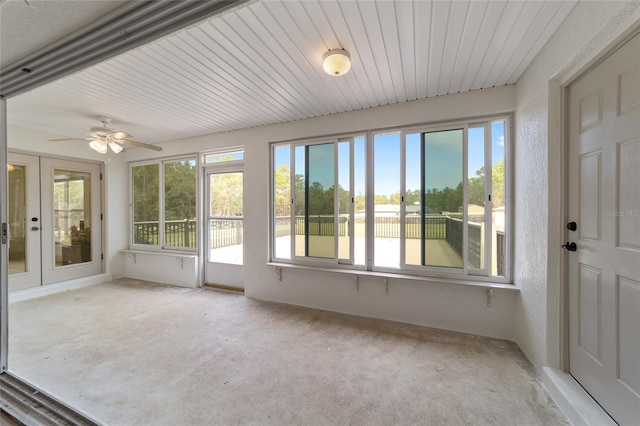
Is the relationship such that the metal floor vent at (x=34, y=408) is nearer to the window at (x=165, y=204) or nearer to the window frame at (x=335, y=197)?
the window frame at (x=335, y=197)

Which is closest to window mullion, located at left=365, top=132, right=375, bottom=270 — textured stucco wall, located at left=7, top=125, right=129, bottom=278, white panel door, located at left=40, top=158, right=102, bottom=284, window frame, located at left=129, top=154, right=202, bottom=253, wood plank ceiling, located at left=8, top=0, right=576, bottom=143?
wood plank ceiling, located at left=8, top=0, right=576, bottom=143

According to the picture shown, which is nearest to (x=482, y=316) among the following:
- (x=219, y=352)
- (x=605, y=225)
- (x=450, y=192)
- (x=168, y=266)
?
(x=450, y=192)

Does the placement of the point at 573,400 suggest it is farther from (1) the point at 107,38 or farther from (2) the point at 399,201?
(1) the point at 107,38

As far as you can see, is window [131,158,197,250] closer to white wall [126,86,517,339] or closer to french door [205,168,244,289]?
french door [205,168,244,289]

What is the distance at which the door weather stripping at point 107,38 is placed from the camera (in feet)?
3.73

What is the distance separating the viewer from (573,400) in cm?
156

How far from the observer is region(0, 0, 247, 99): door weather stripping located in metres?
1.14

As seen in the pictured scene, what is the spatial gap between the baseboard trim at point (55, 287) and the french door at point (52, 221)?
11cm

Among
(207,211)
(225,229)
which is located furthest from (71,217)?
(225,229)

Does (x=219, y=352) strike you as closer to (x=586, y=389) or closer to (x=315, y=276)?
(x=315, y=276)

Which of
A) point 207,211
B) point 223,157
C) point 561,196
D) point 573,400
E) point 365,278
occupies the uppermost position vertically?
point 223,157

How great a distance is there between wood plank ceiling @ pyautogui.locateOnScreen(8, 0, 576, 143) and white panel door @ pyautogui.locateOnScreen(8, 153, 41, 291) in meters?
0.84

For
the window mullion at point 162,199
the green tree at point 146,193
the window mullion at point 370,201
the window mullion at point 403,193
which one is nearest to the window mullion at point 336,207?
the window mullion at point 370,201

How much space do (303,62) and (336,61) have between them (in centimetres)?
32
